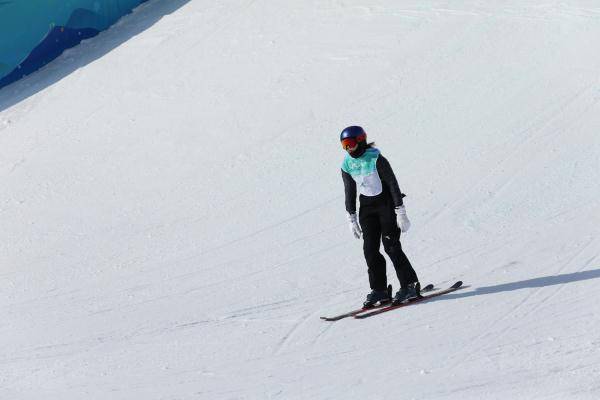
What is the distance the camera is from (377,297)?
7.61m

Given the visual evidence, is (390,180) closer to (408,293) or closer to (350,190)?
(350,190)

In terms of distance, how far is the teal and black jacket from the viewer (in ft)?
24.4

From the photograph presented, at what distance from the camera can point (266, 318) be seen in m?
7.74

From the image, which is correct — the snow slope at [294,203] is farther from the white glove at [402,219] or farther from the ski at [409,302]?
the white glove at [402,219]

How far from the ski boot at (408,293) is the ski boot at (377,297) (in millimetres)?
63

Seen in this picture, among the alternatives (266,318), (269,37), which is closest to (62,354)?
(266,318)

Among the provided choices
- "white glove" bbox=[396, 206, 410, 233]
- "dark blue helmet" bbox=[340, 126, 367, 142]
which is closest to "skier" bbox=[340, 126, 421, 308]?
"white glove" bbox=[396, 206, 410, 233]

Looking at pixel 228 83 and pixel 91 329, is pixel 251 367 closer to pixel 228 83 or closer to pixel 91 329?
pixel 91 329

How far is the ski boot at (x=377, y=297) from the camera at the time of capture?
7584 mm

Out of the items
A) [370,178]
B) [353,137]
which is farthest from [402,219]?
[353,137]

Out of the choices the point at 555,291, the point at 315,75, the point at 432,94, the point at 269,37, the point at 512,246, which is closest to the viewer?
the point at 555,291

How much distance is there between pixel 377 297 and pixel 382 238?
17.7 inches

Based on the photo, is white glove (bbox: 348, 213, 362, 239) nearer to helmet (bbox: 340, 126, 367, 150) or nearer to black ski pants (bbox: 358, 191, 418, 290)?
black ski pants (bbox: 358, 191, 418, 290)

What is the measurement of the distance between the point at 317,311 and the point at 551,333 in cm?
203
